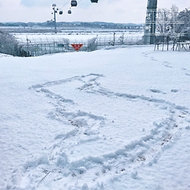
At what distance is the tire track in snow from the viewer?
233 cm

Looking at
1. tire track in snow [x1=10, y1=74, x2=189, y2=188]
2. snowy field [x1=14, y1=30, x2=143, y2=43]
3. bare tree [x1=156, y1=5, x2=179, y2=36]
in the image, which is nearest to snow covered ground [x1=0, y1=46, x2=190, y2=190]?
tire track in snow [x1=10, y1=74, x2=189, y2=188]

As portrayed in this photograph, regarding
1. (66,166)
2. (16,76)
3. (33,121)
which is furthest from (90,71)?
(66,166)

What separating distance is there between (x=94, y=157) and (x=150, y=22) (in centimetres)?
1923

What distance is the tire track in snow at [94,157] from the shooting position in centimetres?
233

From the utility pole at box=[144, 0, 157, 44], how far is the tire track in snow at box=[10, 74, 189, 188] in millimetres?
16806

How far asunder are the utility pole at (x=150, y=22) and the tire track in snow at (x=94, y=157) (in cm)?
1681

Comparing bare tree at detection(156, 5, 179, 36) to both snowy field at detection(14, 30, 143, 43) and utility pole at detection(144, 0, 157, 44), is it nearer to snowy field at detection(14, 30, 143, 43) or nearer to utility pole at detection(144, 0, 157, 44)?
utility pole at detection(144, 0, 157, 44)

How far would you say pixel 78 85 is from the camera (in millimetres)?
5977

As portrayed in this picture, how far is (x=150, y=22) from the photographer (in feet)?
64.5

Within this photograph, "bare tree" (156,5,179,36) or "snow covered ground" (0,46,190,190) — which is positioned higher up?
"bare tree" (156,5,179,36)

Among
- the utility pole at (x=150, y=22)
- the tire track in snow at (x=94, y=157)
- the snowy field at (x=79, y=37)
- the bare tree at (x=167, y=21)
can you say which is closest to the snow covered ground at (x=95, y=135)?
the tire track in snow at (x=94, y=157)

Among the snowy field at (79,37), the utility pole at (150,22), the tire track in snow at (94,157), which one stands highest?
the utility pole at (150,22)

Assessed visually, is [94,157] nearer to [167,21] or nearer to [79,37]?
[167,21]

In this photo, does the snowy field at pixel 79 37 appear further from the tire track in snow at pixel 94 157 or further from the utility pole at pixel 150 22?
the tire track in snow at pixel 94 157
